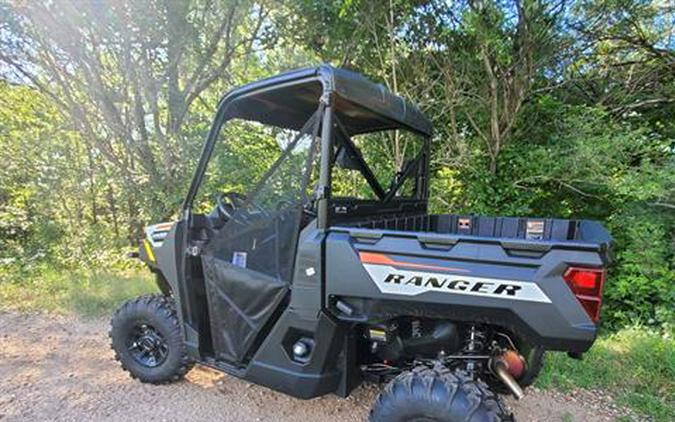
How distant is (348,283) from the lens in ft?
6.23

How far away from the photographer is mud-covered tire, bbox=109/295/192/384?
106 inches

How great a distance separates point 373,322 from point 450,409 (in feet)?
1.60

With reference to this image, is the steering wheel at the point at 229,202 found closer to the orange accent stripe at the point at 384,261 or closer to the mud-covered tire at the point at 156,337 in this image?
the mud-covered tire at the point at 156,337

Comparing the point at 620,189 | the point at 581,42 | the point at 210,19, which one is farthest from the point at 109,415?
the point at 581,42

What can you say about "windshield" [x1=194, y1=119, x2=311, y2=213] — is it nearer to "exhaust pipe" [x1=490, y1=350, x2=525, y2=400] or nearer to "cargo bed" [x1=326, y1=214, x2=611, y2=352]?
"cargo bed" [x1=326, y1=214, x2=611, y2=352]

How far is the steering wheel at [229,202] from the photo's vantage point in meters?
2.46

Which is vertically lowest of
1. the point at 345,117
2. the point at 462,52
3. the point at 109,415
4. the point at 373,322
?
the point at 109,415

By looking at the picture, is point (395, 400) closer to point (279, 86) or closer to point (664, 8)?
point (279, 86)

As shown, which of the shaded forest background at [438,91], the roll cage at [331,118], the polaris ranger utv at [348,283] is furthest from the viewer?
the shaded forest background at [438,91]

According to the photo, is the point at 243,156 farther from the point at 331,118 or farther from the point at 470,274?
the point at 470,274

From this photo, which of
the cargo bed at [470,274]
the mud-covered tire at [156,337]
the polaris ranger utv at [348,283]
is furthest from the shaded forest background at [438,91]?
the mud-covered tire at [156,337]

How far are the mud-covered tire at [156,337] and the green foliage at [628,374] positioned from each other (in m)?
2.55

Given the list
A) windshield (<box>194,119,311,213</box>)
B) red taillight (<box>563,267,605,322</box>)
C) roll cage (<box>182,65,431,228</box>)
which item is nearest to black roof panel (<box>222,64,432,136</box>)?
roll cage (<box>182,65,431,228</box>)

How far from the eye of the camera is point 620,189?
15.6ft
